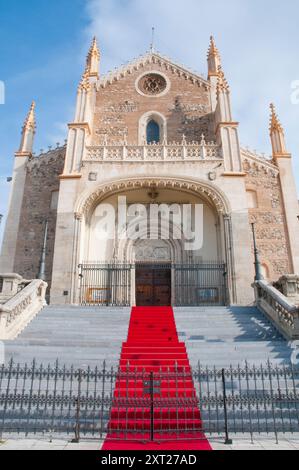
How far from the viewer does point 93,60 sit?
2519 centimetres

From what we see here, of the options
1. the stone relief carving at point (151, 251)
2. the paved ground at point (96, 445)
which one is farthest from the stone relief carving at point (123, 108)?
the paved ground at point (96, 445)

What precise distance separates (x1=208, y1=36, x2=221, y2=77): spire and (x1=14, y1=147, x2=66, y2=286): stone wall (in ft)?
40.0

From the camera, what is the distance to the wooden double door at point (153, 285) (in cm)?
1761

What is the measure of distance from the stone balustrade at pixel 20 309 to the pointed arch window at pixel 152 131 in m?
12.9

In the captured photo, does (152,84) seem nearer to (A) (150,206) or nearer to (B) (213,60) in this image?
(B) (213,60)

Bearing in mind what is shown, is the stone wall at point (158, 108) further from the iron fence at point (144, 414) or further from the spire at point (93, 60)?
the iron fence at point (144, 414)

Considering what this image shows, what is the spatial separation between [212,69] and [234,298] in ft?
57.6

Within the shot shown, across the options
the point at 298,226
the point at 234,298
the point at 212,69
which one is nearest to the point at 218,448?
the point at 234,298

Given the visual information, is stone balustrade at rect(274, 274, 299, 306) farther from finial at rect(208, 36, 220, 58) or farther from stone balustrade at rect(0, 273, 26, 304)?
finial at rect(208, 36, 220, 58)

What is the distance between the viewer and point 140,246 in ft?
59.8

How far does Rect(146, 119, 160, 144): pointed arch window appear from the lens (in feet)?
72.6

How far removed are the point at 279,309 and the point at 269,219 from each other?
9.49 metres

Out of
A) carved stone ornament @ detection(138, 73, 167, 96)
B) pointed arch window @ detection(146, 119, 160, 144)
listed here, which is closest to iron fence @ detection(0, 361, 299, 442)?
pointed arch window @ detection(146, 119, 160, 144)
